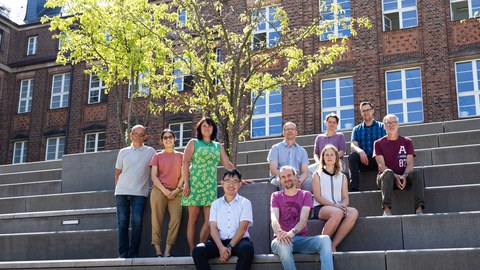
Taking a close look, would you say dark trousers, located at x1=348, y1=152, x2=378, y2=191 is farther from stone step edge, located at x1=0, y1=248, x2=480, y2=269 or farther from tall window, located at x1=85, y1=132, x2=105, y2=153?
tall window, located at x1=85, y1=132, x2=105, y2=153

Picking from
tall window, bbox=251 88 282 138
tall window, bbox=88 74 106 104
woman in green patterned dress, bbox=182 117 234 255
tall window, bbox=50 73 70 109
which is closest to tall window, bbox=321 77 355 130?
tall window, bbox=251 88 282 138

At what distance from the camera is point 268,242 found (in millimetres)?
8266

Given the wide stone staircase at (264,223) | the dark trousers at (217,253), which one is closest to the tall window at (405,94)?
the wide stone staircase at (264,223)

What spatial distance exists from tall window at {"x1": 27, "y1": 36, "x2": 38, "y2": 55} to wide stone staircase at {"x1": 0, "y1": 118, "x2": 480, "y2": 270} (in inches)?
804

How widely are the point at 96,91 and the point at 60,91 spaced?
7.46 feet

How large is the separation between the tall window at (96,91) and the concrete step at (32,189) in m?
15.7

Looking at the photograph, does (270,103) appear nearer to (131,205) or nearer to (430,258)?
(131,205)

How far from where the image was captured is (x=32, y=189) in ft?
44.2

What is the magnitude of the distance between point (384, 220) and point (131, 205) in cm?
348

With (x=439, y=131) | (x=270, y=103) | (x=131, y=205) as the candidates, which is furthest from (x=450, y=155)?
A: (x=270, y=103)

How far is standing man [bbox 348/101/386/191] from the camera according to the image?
9117mm

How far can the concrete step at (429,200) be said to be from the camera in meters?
8.42

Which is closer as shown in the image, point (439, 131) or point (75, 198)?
point (75, 198)

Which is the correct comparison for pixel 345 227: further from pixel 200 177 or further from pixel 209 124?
pixel 209 124
